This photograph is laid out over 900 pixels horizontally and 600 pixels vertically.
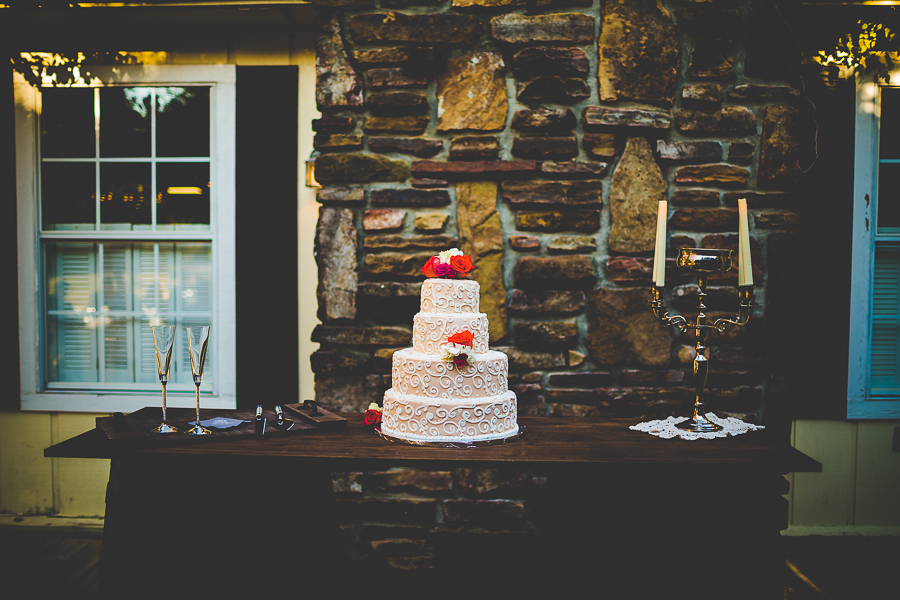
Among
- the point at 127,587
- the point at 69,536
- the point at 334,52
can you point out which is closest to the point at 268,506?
the point at 127,587

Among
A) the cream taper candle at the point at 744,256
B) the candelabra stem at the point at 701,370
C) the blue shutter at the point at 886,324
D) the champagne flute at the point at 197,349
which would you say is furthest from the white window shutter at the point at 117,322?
the blue shutter at the point at 886,324

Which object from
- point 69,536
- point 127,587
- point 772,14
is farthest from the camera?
point 69,536

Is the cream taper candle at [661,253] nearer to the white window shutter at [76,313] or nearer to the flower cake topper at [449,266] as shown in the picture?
the flower cake topper at [449,266]

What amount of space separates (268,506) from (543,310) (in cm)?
131

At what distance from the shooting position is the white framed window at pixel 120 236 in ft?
9.58

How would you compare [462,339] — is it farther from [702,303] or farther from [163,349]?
[163,349]

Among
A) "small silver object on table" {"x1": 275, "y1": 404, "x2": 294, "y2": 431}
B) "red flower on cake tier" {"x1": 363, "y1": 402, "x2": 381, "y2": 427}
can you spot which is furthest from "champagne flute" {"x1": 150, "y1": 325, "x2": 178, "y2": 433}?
"red flower on cake tier" {"x1": 363, "y1": 402, "x2": 381, "y2": 427}

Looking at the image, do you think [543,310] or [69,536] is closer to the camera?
[543,310]

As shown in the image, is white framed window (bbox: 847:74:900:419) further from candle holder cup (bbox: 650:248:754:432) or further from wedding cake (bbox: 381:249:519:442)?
wedding cake (bbox: 381:249:519:442)

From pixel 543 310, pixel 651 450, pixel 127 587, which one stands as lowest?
pixel 127 587

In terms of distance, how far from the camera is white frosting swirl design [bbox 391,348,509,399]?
67.1 inches

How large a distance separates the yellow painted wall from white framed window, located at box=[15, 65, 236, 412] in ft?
0.41

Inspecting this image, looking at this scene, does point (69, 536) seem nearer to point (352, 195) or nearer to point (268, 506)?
point (268, 506)

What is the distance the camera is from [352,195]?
7.52 ft
